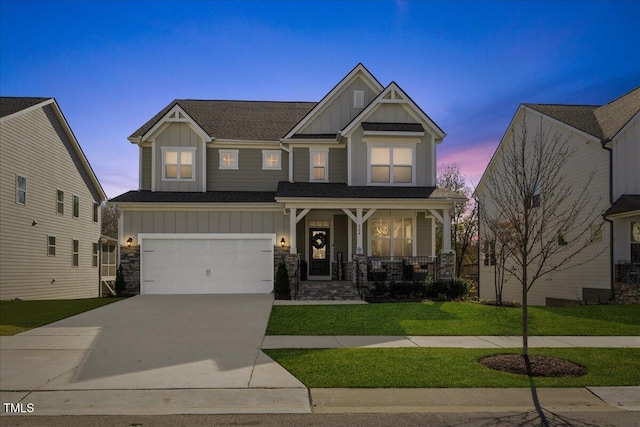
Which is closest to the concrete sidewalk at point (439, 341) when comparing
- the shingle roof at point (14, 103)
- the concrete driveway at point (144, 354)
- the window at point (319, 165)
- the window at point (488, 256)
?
the concrete driveway at point (144, 354)

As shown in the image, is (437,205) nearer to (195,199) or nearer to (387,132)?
(387,132)

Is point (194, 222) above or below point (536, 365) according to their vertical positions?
above

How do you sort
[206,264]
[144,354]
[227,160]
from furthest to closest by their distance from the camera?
[227,160]
[206,264]
[144,354]

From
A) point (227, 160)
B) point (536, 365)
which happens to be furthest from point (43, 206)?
point (536, 365)

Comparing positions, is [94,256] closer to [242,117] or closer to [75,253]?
[75,253]

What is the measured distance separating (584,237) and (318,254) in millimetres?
10567

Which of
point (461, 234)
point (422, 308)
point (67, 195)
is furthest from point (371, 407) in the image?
point (461, 234)

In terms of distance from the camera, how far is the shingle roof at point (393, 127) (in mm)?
22250

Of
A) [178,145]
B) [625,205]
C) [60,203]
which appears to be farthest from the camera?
[60,203]

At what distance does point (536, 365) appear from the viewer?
9531 millimetres

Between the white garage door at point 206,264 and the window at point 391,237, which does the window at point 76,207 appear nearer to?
the white garage door at point 206,264

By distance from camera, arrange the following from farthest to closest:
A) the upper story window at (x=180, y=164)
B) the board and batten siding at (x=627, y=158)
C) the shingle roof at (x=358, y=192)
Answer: the upper story window at (x=180, y=164) < the shingle roof at (x=358, y=192) < the board and batten siding at (x=627, y=158)

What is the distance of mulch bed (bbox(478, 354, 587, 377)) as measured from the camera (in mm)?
9055

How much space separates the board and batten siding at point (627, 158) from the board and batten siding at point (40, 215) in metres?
23.4
